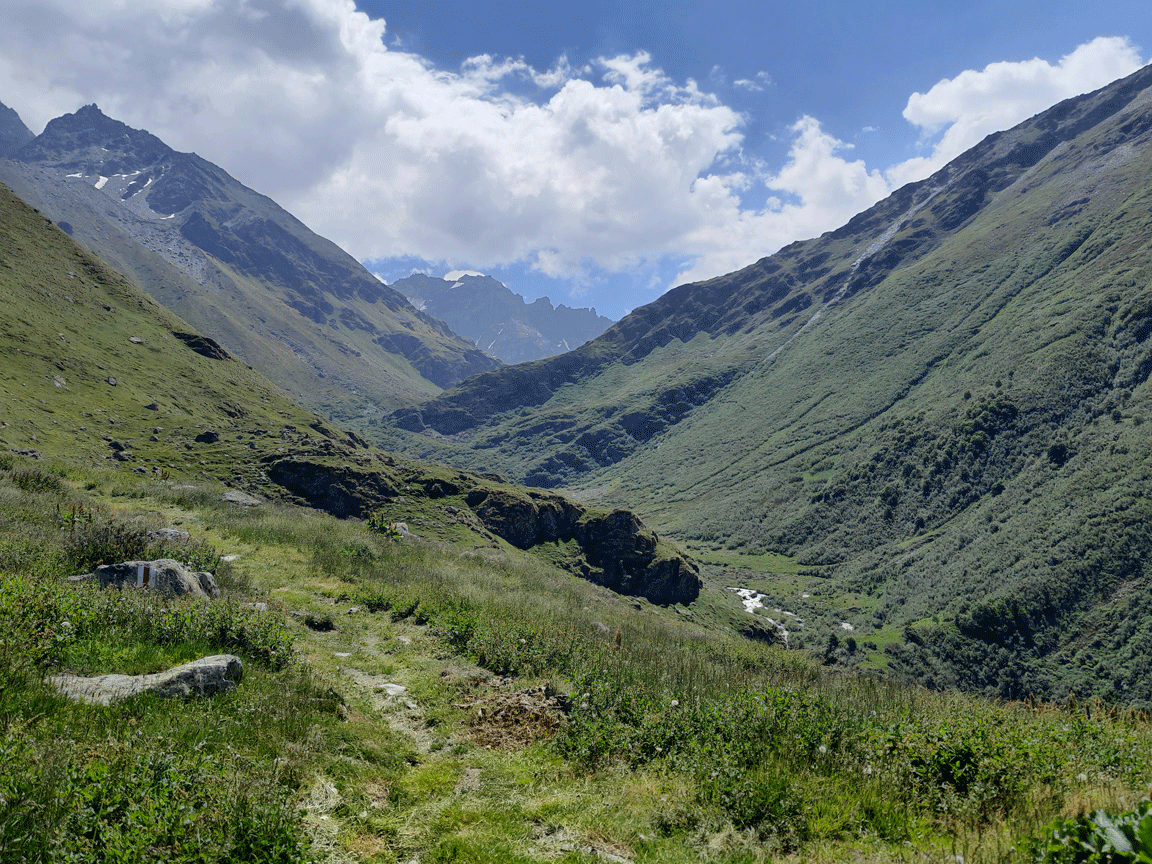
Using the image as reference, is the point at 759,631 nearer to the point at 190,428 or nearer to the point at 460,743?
the point at 190,428

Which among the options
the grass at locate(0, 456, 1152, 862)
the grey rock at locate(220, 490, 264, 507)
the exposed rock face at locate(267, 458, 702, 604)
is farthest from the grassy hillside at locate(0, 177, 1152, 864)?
the exposed rock face at locate(267, 458, 702, 604)

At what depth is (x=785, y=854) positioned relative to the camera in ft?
19.9

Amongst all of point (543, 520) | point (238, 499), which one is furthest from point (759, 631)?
point (238, 499)

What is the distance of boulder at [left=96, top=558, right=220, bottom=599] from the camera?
1140 cm

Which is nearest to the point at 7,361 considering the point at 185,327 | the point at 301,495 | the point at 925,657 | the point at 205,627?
the point at 301,495

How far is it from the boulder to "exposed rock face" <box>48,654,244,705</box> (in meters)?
4.51

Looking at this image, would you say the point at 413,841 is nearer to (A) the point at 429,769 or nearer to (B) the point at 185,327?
(A) the point at 429,769

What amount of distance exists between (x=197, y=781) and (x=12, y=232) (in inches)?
4746

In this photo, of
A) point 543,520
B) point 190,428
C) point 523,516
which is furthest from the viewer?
point 543,520

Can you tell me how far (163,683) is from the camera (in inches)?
285

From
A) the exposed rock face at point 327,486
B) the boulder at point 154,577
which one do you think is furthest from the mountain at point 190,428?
the boulder at point 154,577

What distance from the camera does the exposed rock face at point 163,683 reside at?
6641 millimetres

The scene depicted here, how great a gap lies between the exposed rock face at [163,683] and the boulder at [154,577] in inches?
178

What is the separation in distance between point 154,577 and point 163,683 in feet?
18.2
